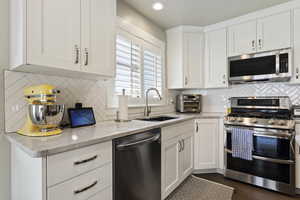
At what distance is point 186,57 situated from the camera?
3.05m

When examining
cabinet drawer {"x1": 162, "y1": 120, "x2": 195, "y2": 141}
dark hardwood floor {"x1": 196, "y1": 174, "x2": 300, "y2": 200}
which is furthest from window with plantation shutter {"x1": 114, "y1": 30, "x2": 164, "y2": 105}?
dark hardwood floor {"x1": 196, "y1": 174, "x2": 300, "y2": 200}

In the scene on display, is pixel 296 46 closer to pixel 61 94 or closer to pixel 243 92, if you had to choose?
pixel 243 92

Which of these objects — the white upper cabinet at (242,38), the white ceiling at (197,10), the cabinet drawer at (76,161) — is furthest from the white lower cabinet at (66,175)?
the white upper cabinet at (242,38)

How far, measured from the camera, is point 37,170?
0.90 meters

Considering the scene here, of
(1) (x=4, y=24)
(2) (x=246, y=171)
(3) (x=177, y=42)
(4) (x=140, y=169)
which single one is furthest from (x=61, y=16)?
(2) (x=246, y=171)

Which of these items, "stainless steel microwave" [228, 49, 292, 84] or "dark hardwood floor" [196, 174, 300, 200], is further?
"stainless steel microwave" [228, 49, 292, 84]

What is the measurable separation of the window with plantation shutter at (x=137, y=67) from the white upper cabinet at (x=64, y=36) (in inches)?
19.9

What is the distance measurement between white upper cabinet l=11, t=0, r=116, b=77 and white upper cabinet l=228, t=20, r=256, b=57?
6.65 feet

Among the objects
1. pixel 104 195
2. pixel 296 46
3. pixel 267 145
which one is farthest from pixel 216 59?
pixel 104 195

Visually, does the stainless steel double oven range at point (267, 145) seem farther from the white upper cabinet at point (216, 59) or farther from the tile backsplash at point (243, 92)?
the white upper cabinet at point (216, 59)

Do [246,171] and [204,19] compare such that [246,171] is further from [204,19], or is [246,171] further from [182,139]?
[204,19]

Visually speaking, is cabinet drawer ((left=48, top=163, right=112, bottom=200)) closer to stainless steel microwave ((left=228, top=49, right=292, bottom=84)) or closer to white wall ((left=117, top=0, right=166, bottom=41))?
white wall ((left=117, top=0, right=166, bottom=41))

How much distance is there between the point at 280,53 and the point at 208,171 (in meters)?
2.04

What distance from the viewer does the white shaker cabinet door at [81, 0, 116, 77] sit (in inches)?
56.9
